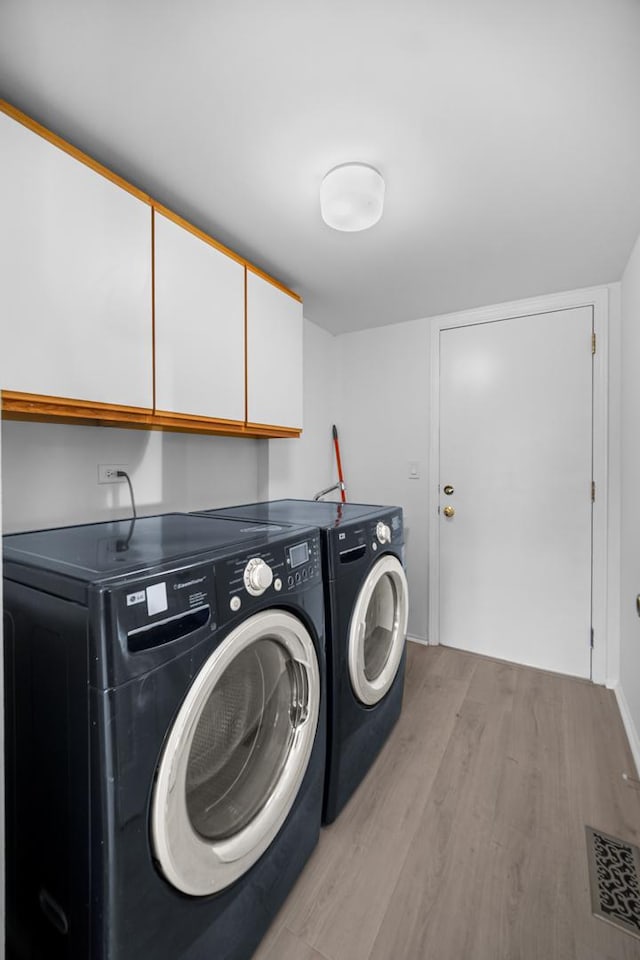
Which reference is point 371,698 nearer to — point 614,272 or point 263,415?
point 263,415

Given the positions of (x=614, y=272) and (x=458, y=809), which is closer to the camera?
(x=458, y=809)

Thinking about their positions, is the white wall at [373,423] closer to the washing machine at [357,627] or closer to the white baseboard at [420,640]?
the white baseboard at [420,640]

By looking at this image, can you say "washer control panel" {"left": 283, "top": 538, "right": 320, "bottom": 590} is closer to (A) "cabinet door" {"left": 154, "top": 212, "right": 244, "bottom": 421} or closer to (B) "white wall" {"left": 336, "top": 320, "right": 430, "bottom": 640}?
(A) "cabinet door" {"left": 154, "top": 212, "right": 244, "bottom": 421}

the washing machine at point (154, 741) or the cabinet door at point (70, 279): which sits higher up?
the cabinet door at point (70, 279)

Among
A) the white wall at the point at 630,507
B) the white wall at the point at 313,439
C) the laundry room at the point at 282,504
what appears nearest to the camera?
the laundry room at the point at 282,504

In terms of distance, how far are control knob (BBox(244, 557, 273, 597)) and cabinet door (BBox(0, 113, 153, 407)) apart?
74 cm

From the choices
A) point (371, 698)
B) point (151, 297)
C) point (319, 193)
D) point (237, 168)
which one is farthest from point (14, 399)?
point (371, 698)

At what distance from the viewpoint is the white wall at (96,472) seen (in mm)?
1496

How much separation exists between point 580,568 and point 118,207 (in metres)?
2.75

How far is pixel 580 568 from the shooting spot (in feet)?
8.18

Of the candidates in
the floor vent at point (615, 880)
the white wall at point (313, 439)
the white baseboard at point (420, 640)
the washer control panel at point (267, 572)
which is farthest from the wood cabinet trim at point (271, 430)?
the floor vent at point (615, 880)

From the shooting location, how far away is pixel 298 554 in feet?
4.25

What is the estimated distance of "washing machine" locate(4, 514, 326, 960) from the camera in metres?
0.81

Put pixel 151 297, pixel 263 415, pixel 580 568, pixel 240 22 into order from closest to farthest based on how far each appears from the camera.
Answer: pixel 240 22, pixel 151 297, pixel 263 415, pixel 580 568
